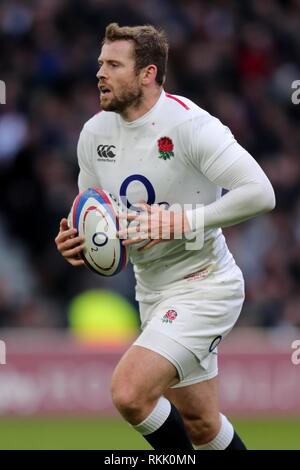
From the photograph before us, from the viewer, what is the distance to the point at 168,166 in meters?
5.83

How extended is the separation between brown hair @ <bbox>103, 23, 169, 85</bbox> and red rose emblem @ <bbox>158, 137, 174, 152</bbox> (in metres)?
0.32

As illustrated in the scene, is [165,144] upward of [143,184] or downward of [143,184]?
upward

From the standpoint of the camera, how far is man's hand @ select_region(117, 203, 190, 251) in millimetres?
5598

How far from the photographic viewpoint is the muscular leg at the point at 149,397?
5484 millimetres

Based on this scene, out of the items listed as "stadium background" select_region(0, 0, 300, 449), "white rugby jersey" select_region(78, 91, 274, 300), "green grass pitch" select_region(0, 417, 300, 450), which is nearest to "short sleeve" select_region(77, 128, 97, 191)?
"white rugby jersey" select_region(78, 91, 274, 300)

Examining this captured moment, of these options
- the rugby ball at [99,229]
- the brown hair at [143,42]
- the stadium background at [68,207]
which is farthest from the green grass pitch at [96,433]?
the brown hair at [143,42]

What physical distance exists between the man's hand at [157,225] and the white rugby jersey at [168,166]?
0.54 feet

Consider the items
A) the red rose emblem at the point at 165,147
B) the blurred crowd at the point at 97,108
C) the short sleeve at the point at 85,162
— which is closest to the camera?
the red rose emblem at the point at 165,147

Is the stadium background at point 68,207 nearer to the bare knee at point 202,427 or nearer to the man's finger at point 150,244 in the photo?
the bare knee at point 202,427

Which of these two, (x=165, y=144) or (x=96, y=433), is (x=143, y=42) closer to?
(x=165, y=144)

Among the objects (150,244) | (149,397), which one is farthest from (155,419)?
(150,244)

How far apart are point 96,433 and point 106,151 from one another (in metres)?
4.01

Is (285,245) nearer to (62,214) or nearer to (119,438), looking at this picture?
(62,214)

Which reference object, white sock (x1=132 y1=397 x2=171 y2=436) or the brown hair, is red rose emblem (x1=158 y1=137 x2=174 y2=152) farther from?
white sock (x1=132 y1=397 x2=171 y2=436)
